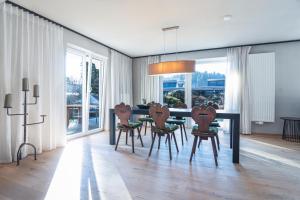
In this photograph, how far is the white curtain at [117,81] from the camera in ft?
17.5

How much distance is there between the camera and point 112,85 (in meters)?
5.48

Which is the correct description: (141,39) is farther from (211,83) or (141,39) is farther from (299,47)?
(299,47)

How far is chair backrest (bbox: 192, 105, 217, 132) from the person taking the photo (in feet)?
9.09

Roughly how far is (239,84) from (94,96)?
4.05 m

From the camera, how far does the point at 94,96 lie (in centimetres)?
509

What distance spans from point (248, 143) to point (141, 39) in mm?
3501

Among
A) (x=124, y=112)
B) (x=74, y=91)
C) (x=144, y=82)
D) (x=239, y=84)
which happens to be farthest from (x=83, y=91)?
(x=239, y=84)

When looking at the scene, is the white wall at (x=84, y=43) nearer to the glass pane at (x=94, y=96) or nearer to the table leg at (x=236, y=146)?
the glass pane at (x=94, y=96)

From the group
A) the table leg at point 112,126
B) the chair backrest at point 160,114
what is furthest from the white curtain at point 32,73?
the chair backrest at point 160,114

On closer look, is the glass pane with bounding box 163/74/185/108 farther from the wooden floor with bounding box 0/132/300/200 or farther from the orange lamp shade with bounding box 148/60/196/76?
the wooden floor with bounding box 0/132/300/200

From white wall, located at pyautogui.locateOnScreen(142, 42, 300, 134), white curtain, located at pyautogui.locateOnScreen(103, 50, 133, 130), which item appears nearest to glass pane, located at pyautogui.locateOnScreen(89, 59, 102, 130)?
white curtain, located at pyautogui.locateOnScreen(103, 50, 133, 130)

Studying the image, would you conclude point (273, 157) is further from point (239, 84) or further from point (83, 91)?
point (83, 91)

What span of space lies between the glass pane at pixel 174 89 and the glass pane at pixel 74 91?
2.89 m

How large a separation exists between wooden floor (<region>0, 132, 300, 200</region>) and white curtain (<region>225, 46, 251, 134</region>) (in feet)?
5.49
